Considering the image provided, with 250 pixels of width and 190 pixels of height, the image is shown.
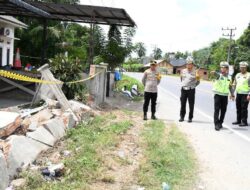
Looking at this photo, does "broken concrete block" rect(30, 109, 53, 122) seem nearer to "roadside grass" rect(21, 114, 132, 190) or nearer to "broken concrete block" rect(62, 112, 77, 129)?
"broken concrete block" rect(62, 112, 77, 129)

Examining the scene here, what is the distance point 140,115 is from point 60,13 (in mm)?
6751

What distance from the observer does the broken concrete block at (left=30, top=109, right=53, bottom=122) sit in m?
9.02

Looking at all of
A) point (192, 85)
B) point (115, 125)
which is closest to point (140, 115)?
point (192, 85)

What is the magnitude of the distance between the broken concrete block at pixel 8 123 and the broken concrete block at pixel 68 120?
4.65 ft

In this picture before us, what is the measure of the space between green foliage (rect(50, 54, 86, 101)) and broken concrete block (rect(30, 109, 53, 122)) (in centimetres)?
312

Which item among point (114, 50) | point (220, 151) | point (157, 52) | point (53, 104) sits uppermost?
point (157, 52)

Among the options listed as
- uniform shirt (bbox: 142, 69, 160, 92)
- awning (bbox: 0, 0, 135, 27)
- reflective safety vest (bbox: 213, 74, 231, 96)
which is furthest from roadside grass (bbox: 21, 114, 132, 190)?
awning (bbox: 0, 0, 135, 27)

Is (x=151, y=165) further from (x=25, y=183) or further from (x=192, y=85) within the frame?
(x=192, y=85)

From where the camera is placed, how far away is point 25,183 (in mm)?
5793

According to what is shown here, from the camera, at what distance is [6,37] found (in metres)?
28.1

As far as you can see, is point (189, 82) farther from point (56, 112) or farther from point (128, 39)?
point (128, 39)

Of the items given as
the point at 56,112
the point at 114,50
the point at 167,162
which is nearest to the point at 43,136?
the point at 167,162

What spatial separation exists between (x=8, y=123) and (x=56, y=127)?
1329 millimetres

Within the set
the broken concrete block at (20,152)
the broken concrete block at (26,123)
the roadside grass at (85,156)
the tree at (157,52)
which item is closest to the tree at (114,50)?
the roadside grass at (85,156)
